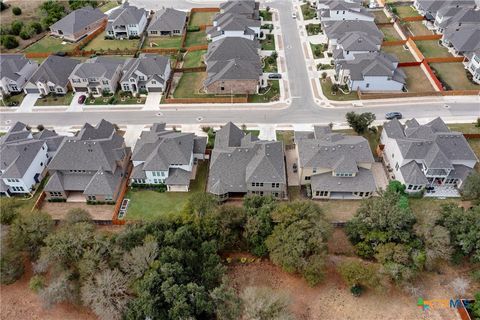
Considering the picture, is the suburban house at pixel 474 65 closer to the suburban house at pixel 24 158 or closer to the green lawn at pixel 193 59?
the green lawn at pixel 193 59

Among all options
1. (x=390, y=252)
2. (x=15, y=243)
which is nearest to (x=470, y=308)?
(x=390, y=252)

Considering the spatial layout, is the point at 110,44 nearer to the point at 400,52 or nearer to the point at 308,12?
the point at 308,12

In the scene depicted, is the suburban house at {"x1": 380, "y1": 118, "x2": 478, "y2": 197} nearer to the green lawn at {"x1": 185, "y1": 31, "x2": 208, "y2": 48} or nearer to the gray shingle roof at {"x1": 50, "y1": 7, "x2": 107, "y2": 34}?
the green lawn at {"x1": 185, "y1": 31, "x2": 208, "y2": 48}

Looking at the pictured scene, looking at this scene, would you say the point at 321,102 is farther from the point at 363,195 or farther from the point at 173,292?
the point at 173,292

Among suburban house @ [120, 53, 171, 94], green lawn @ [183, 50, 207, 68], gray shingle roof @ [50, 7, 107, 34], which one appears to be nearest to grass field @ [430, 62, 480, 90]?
green lawn @ [183, 50, 207, 68]

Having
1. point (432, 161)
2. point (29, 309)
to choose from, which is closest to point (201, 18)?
point (432, 161)

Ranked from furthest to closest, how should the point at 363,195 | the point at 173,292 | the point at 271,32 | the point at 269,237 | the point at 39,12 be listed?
the point at 39,12
the point at 271,32
the point at 363,195
the point at 269,237
the point at 173,292
